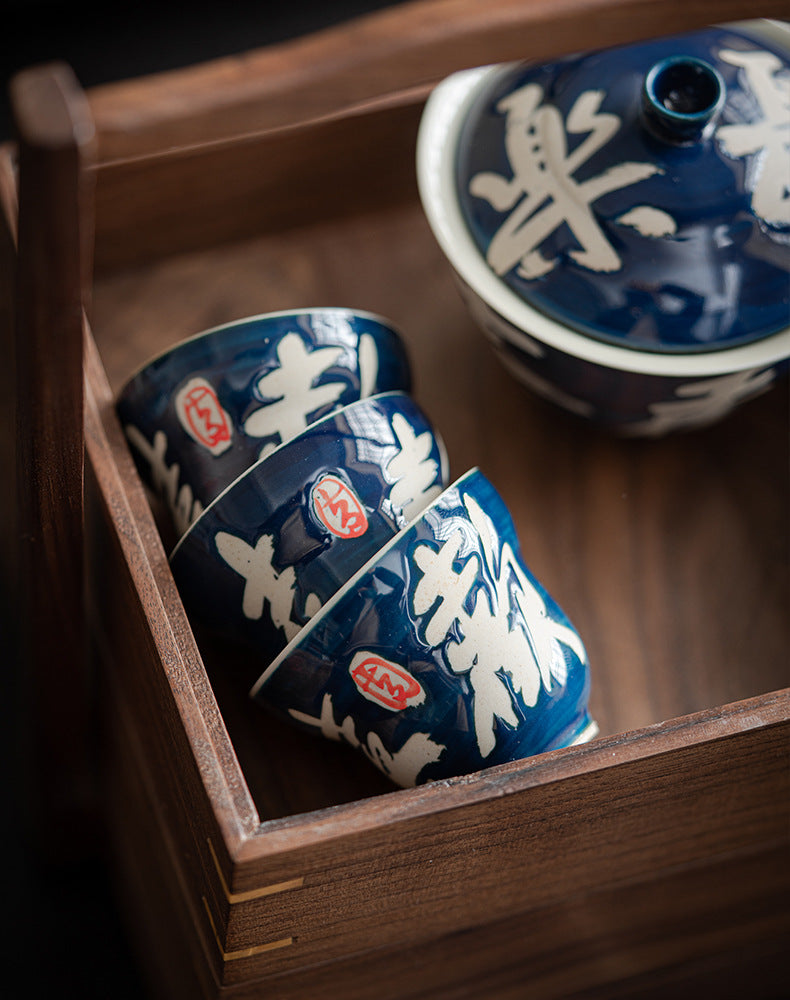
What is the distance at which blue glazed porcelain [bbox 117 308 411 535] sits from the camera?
445 mm

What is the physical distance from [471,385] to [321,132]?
0.50 ft

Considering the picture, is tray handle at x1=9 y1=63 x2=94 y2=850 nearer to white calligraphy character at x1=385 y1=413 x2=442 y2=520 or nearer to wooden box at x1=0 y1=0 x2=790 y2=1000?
wooden box at x1=0 y1=0 x2=790 y2=1000

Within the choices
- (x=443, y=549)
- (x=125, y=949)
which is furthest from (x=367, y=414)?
(x=125, y=949)

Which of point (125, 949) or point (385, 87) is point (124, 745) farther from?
point (385, 87)

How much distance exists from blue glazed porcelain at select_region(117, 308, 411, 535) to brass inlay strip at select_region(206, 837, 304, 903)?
0.46ft

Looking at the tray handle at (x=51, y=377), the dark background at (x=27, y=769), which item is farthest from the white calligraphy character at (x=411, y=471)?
the dark background at (x=27, y=769)

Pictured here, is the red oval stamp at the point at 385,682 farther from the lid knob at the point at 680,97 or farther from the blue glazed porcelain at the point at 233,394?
the lid knob at the point at 680,97

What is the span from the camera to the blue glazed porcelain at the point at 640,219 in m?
0.45

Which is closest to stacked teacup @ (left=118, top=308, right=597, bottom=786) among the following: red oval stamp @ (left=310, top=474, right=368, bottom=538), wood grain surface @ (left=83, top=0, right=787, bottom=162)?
red oval stamp @ (left=310, top=474, right=368, bottom=538)

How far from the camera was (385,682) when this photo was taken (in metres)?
0.40

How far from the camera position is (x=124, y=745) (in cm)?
55

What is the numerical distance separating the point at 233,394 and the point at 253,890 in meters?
0.19

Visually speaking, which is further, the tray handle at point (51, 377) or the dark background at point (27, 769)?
the dark background at point (27, 769)

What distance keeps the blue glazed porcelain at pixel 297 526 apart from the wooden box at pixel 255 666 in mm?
26
